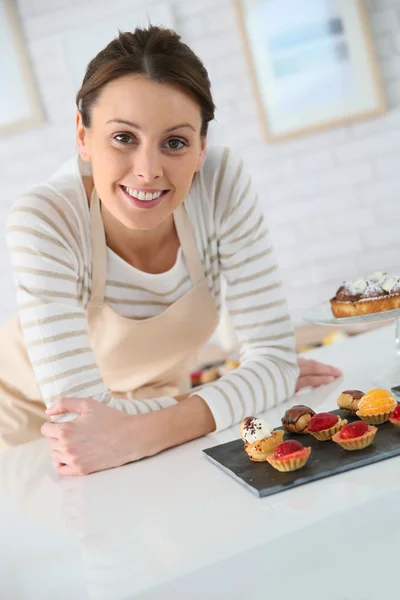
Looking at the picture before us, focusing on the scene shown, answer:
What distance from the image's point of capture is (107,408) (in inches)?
43.9

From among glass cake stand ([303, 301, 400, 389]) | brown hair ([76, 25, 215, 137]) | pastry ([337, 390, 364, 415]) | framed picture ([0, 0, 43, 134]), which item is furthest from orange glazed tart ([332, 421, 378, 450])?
framed picture ([0, 0, 43, 134])

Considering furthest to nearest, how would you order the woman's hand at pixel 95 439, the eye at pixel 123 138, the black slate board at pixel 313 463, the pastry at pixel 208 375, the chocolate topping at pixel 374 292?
1. the pastry at pixel 208 375
2. the chocolate topping at pixel 374 292
3. the eye at pixel 123 138
4. the woman's hand at pixel 95 439
5. the black slate board at pixel 313 463

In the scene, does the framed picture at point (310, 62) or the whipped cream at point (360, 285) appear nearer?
the whipped cream at point (360, 285)

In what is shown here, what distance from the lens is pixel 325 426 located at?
3.08 feet

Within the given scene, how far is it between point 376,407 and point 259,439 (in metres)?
0.17

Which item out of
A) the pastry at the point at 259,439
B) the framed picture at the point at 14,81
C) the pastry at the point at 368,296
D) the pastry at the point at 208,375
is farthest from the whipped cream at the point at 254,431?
the framed picture at the point at 14,81

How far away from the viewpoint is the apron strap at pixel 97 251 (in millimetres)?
1293

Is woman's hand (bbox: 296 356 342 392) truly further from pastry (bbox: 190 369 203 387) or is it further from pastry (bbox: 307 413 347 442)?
pastry (bbox: 190 369 203 387)

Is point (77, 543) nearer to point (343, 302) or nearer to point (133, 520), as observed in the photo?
point (133, 520)

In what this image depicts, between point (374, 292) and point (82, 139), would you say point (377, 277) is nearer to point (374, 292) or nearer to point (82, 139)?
point (374, 292)

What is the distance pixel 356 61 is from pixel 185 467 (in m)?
2.70

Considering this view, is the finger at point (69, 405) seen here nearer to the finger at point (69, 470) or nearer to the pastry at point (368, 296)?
the finger at point (69, 470)

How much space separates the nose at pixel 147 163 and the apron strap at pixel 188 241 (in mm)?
195

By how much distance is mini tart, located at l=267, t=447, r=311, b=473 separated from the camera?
852mm
